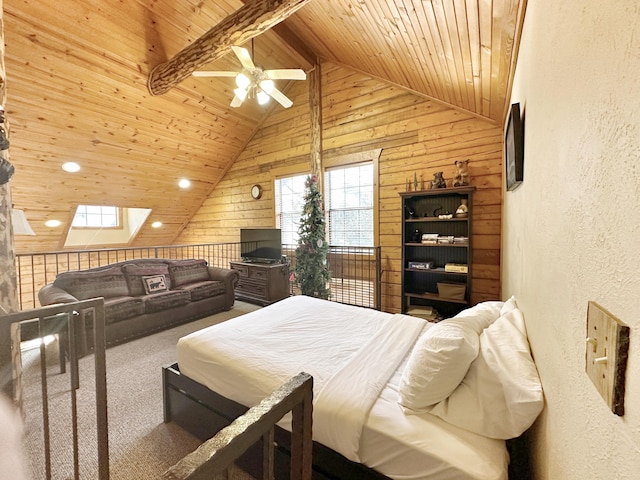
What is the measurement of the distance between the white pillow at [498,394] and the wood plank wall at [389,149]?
263 cm

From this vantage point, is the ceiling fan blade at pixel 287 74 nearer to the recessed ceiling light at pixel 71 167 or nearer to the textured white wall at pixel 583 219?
the textured white wall at pixel 583 219

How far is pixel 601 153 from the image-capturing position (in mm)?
538

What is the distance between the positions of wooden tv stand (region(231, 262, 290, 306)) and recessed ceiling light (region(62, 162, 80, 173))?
119 inches

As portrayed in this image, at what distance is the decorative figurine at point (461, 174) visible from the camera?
3506 millimetres

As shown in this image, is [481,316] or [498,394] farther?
[481,316]

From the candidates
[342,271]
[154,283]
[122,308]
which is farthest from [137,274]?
[342,271]

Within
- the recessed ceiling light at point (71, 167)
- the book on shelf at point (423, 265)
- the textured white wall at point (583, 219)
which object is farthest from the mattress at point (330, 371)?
the recessed ceiling light at point (71, 167)

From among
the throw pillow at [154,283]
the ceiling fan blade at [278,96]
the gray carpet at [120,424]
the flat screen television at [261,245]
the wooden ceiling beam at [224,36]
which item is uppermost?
the wooden ceiling beam at [224,36]

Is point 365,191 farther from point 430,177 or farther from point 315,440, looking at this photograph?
point 315,440

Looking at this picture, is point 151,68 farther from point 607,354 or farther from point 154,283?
point 607,354

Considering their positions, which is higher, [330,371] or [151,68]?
[151,68]

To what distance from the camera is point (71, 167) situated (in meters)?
4.43

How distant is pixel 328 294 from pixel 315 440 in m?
3.26

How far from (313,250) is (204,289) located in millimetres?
1764
